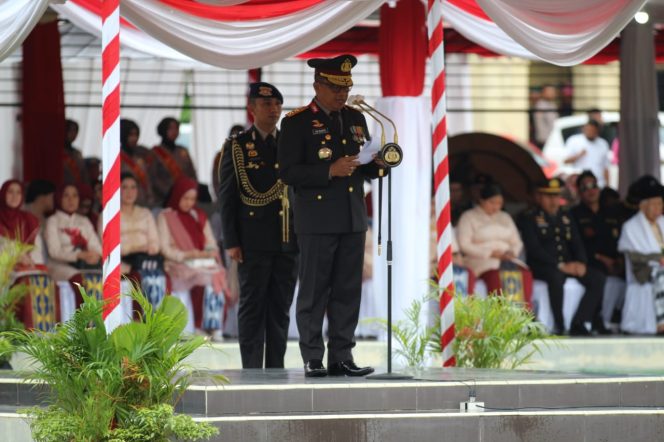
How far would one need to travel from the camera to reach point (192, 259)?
1460 centimetres

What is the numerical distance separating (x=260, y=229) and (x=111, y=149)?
2097 millimetres

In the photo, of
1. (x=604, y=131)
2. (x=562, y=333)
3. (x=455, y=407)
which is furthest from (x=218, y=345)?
(x=604, y=131)

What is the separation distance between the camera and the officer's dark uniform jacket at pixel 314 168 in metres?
9.68

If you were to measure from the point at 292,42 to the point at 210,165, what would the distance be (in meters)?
7.67

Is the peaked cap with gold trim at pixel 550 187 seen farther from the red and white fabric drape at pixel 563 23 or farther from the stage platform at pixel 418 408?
the stage platform at pixel 418 408

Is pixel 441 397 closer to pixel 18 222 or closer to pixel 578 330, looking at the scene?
pixel 18 222

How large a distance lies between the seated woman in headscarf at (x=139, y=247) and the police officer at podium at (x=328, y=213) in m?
4.60

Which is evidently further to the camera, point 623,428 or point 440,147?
point 440,147

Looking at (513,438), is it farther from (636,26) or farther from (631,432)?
(636,26)

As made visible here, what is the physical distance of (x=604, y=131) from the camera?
850 inches

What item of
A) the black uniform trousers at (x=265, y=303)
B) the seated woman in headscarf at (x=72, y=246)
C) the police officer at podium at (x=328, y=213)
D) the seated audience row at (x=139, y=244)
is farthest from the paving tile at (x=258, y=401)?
the seated woman in headscarf at (x=72, y=246)

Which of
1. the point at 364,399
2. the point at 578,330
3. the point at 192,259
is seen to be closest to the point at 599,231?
the point at 578,330

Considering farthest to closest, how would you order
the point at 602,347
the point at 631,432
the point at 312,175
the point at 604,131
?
the point at 604,131, the point at 602,347, the point at 312,175, the point at 631,432

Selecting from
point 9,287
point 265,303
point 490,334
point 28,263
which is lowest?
point 490,334
